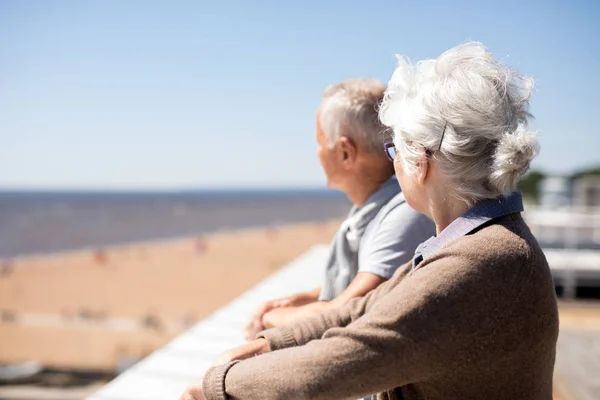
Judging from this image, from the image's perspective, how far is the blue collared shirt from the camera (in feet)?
3.50

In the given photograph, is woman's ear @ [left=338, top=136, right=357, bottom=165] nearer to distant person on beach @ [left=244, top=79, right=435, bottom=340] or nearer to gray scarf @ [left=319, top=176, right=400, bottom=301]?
distant person on beach @ [left=244, top=79, right=435, bottom=340]

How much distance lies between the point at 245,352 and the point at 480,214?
1.98 ft

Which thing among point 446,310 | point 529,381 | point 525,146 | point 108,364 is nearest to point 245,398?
point 446,310

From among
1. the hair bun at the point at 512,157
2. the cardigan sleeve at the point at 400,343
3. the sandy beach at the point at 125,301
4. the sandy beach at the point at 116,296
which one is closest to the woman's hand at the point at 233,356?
the cardigan sleeve at the point at 400,343

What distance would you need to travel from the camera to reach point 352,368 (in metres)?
0.98

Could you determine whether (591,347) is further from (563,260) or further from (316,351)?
(316,351)

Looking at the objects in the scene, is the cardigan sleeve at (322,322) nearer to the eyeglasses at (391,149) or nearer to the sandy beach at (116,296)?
the eyeglasses at (391,149)

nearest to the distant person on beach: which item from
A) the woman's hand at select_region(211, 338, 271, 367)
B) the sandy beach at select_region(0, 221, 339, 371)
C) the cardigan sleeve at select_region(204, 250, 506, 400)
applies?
the woman's hand at select_region(211, 338, 271, 367)

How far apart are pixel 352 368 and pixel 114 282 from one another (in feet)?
46.4

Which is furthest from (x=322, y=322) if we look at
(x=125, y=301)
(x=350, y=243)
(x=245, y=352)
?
(x=125, y=301)

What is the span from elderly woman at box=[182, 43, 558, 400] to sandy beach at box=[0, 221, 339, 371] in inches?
271

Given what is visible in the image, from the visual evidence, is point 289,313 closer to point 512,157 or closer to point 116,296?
point 512,157

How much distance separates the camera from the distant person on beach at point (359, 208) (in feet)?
5.47

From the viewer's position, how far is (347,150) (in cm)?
180
